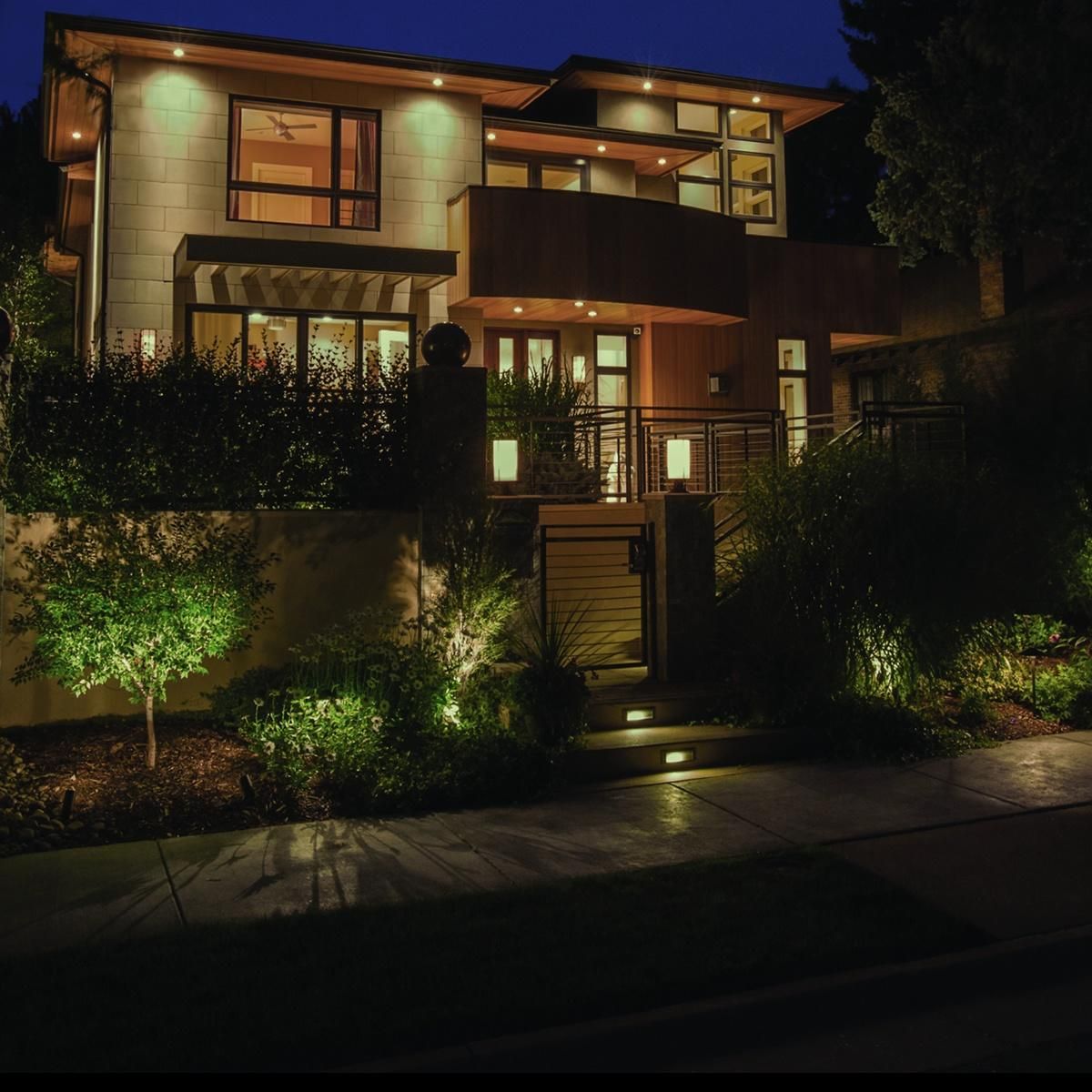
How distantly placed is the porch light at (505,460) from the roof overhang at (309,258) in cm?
516

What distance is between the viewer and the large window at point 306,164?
16.6 metres

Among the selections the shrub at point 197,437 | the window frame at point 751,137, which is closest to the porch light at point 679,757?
the shrub at point 197,437

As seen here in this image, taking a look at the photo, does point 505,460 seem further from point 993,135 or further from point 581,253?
point 993,135

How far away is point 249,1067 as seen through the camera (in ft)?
14.9

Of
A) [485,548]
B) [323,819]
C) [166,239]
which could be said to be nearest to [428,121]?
[166,239]

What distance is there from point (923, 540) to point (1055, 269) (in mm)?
16474

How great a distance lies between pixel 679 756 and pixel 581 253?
369 inches

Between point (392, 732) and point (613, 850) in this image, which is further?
point (392, 732)

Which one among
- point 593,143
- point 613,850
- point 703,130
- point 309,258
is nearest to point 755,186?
point 703,130

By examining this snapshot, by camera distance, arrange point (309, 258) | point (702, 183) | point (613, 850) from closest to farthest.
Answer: point (613, 850) → point (309, 258) → point (702, 183)

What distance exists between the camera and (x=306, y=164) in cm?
1723

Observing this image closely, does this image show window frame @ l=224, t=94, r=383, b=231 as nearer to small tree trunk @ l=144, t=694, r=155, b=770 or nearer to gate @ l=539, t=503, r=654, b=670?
gate @ l=539, t=503, r=654, b=670

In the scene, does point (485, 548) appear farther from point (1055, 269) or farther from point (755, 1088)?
point (1055, 269)

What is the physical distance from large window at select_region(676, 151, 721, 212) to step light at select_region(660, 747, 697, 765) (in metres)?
13.9
